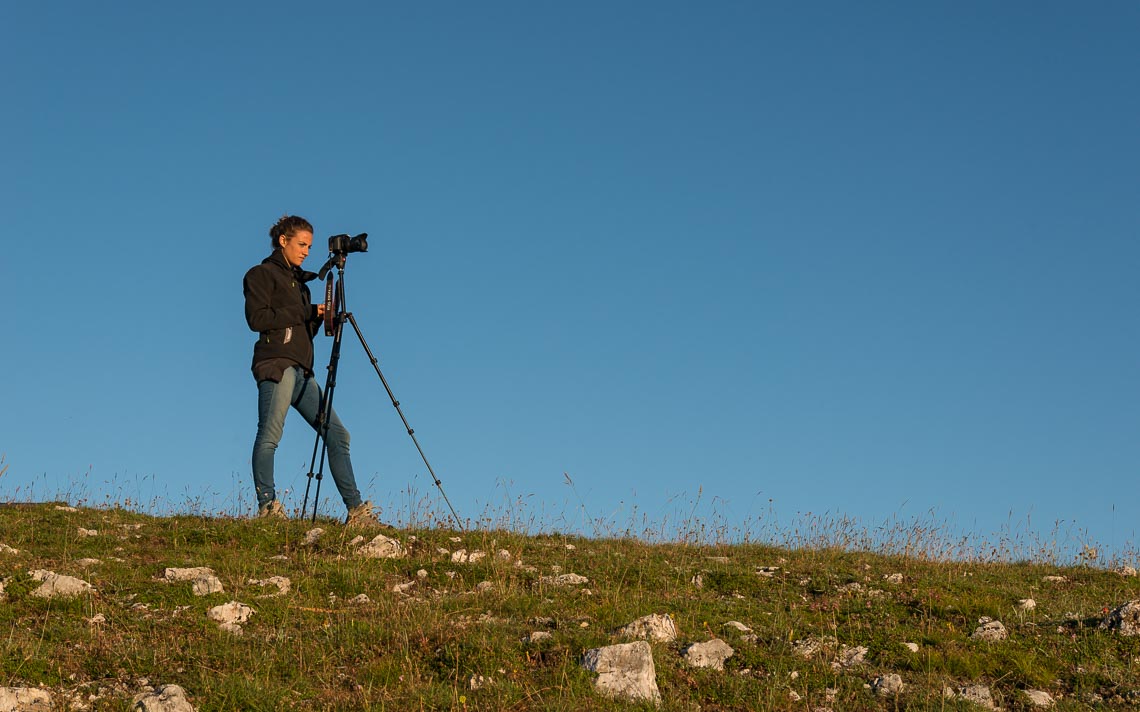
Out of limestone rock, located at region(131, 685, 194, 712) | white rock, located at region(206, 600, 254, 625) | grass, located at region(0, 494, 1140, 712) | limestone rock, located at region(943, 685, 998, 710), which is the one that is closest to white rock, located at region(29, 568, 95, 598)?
A: grass, located at region(0, 494, 1140, 712)

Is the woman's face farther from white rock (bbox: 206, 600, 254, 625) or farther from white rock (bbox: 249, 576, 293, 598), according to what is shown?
white rock (bbox: 206, 600, 254, 625)

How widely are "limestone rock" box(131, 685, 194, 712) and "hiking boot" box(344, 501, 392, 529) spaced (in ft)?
14.5

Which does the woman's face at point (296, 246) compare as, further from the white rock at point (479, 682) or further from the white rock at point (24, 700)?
the white rock at point (479, 682)

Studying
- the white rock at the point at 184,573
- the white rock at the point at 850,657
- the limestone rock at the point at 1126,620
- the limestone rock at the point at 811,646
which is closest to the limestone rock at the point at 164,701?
the white rock at the point at 184,573

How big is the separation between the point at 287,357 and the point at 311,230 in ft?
5.01

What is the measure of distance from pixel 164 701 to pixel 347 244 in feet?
21.0

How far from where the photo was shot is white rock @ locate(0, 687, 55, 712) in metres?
6.52

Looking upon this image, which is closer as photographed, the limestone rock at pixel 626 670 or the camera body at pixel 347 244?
the limestone rock at pixel 626 670

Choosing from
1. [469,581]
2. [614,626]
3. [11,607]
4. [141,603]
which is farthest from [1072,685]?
[11,607]

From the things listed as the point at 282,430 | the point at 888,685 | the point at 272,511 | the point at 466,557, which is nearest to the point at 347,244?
the point at 282,430

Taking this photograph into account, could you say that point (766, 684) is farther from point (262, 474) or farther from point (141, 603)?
point (262, 474)

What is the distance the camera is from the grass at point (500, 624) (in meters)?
7.02

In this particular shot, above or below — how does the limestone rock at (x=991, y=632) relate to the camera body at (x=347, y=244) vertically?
below

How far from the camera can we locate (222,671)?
709cm
